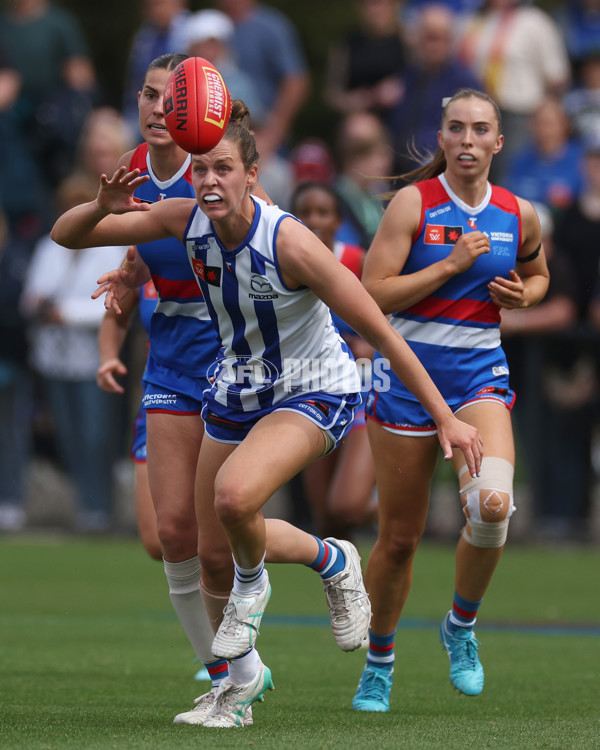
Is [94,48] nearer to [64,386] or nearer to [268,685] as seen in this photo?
[64,386]

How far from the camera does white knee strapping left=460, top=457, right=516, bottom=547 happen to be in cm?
589

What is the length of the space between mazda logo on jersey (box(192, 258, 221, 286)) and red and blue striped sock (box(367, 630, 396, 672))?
1864 millimetres

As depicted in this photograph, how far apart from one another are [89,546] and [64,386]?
1516mm

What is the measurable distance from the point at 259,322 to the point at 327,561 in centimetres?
103

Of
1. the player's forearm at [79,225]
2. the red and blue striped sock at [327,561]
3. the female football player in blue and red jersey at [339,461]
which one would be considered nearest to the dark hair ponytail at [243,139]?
the player's forearm at [79,225]

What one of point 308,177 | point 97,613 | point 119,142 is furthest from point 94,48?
point 97,613

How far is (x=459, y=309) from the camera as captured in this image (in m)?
6.24

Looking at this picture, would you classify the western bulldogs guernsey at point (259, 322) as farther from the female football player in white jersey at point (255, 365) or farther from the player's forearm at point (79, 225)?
the player's forearm at point (79, 225)

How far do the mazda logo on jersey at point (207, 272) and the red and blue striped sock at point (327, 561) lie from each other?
1137 millimetres

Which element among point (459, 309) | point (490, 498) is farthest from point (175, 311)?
point (490, 498)

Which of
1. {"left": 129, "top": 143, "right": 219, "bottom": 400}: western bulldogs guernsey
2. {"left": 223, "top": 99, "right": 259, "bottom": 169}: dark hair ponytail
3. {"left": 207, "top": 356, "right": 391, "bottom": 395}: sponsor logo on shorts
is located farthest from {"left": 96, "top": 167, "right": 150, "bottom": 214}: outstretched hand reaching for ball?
{"left": 207, "top": 356, "right": 391, "bottom": 395}: sponsor logo on shorts

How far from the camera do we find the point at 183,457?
6.00 meters

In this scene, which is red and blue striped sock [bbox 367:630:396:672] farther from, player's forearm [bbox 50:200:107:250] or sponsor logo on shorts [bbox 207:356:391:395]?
player's forearm [bbox 50:200:107:250]

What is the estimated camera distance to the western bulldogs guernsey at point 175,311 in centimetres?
602
